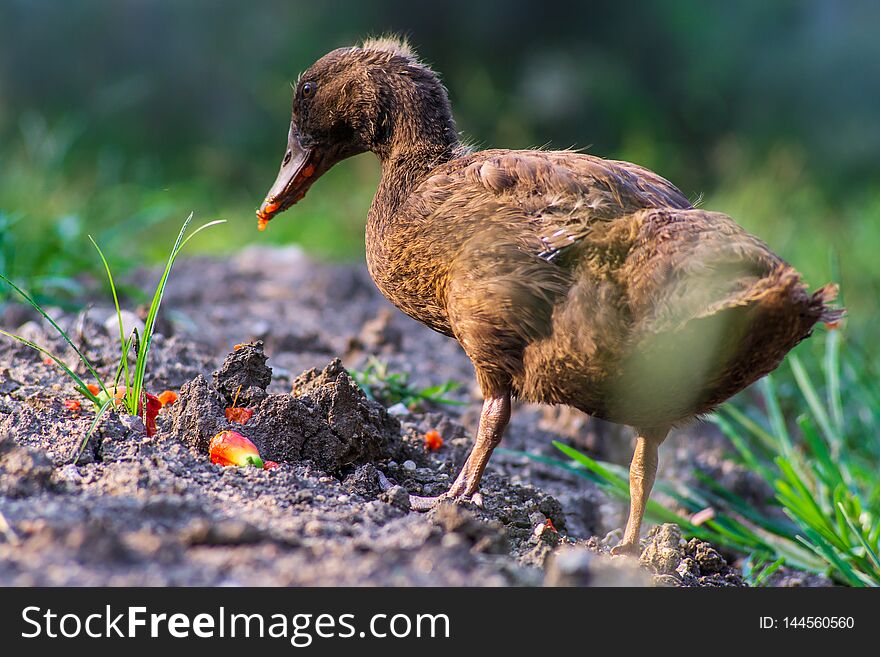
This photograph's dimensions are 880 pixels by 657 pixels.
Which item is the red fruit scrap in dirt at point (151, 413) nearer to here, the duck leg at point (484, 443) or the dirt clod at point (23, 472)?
the dirt clod at point (23, 472)

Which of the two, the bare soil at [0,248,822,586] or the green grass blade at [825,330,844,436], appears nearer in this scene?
the bare soil at [0,248,822,586]

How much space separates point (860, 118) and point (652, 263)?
818cm

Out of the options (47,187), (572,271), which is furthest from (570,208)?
(47,187)

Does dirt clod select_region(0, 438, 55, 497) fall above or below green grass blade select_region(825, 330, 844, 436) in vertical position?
below

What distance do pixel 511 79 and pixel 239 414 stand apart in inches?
282

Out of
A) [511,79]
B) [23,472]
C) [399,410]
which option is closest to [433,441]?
[399,410]

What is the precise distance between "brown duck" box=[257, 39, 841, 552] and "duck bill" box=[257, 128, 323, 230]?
0.14 m

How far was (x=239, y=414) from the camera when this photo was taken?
120 inches

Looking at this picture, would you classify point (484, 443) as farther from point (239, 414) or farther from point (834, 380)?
point (834, 380)

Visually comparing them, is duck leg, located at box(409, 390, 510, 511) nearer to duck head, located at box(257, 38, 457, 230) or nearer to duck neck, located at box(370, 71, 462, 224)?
duck neck, located at box(370, 71, 462, 224)

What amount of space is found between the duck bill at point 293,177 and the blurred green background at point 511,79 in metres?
5.36

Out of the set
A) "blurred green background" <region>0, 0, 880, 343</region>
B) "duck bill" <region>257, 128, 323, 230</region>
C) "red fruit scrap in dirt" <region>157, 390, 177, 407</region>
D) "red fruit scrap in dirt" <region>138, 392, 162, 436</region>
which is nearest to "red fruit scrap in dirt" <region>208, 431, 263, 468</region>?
"red fruit scrap in dirt" <region>138, 392, 162, 436</region>

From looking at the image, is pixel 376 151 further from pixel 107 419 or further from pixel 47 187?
pixel 47 187

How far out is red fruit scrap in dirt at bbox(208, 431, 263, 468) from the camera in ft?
9.23
